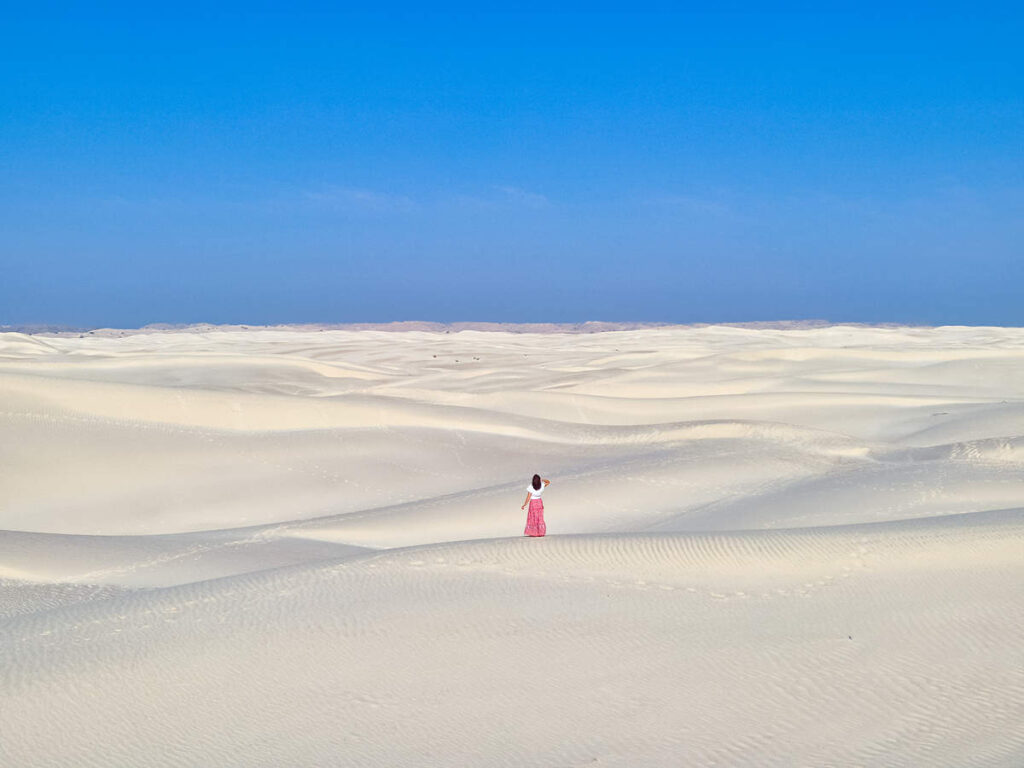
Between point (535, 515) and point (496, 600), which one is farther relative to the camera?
point (535, 515)

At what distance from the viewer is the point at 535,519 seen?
859cm

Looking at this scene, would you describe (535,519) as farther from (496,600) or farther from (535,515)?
(496,600)

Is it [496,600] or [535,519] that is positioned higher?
[535,519]

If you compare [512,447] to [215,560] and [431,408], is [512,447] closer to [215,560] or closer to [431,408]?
[431,408]

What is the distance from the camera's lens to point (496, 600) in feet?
21.4

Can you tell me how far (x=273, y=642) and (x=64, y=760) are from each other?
60.6 inches

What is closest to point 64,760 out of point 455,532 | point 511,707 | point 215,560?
point 511,707

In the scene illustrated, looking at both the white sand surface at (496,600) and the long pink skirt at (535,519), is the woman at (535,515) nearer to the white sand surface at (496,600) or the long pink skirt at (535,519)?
the long pink skirt at (535,519)

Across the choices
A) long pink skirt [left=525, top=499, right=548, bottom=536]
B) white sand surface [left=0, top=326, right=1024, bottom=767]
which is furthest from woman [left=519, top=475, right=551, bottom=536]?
white sand surface [left=0, top=326, right=1024, bottom=767]

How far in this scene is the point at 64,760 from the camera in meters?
4.27

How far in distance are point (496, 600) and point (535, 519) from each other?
2111 millimetres

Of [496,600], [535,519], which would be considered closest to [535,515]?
[535,519]

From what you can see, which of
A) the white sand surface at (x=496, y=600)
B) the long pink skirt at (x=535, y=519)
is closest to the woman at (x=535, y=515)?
the long pink skirt at (x=535, y=519)

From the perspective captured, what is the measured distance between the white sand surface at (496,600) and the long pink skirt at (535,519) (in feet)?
2.07
